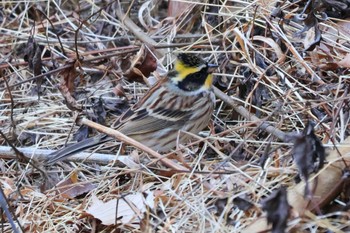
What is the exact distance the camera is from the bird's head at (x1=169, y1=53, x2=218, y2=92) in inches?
161

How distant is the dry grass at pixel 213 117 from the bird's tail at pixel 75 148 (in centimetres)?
8

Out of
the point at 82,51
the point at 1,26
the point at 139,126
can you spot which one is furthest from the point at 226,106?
the point at 1,26

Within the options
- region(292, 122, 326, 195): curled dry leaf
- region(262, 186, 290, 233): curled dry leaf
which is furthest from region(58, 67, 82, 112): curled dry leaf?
region(262, 186, 290, 233): curled dry leaf

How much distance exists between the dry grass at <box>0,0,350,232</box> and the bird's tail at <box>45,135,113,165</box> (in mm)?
80

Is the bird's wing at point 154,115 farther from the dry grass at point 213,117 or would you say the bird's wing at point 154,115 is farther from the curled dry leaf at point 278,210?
the curled dry leaf at point 278,210

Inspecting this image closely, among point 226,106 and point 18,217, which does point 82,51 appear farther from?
point 18,217

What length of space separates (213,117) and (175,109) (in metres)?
0.25

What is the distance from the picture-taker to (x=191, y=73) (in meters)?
4.15

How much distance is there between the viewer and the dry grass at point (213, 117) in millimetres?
3221

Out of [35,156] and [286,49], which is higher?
[286,49]

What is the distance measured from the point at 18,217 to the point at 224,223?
3.56 ft

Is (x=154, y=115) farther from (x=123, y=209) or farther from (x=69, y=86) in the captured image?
(x=123, y=209)

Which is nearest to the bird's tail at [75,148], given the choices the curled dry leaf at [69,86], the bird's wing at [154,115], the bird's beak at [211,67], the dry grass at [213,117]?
the dry grass at [213,117]

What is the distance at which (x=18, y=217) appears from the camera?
3541mm
